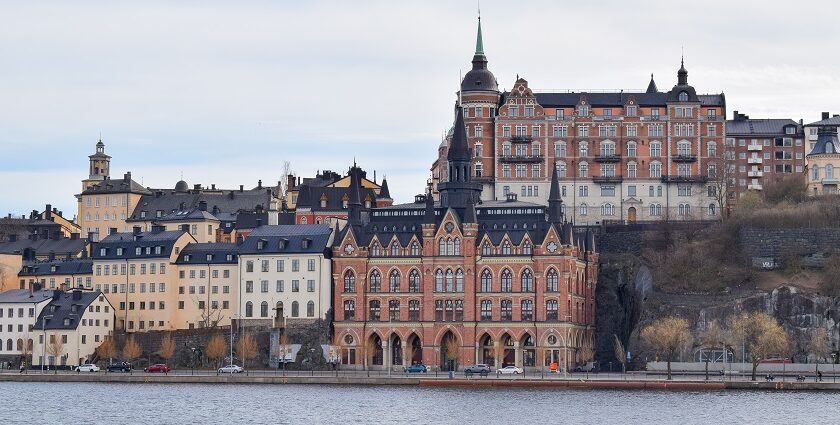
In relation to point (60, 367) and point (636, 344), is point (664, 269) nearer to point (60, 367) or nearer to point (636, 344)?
point (636, 344)

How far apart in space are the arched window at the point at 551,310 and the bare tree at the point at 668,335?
10.4 m

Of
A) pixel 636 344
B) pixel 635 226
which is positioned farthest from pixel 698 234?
pixel 636 344

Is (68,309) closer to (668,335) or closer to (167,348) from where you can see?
(167,348)

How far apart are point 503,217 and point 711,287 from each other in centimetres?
2142

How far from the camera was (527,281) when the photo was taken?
17425 centimetres

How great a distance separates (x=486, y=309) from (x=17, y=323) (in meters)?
48.4

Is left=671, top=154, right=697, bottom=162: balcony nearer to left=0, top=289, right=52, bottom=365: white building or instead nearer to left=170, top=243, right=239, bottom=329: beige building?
left=170, top=243, right=239, bottom=329: beige building

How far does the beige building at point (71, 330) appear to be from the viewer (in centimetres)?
18138

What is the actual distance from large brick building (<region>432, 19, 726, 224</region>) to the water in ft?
147

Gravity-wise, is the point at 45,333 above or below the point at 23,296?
below

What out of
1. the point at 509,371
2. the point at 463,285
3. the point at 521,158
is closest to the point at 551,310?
the point at 463,285

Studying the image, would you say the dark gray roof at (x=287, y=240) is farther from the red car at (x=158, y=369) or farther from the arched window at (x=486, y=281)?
the red car at (x=158, y=369)

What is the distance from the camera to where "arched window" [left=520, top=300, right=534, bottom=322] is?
17362 cm

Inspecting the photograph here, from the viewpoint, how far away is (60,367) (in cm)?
18175
